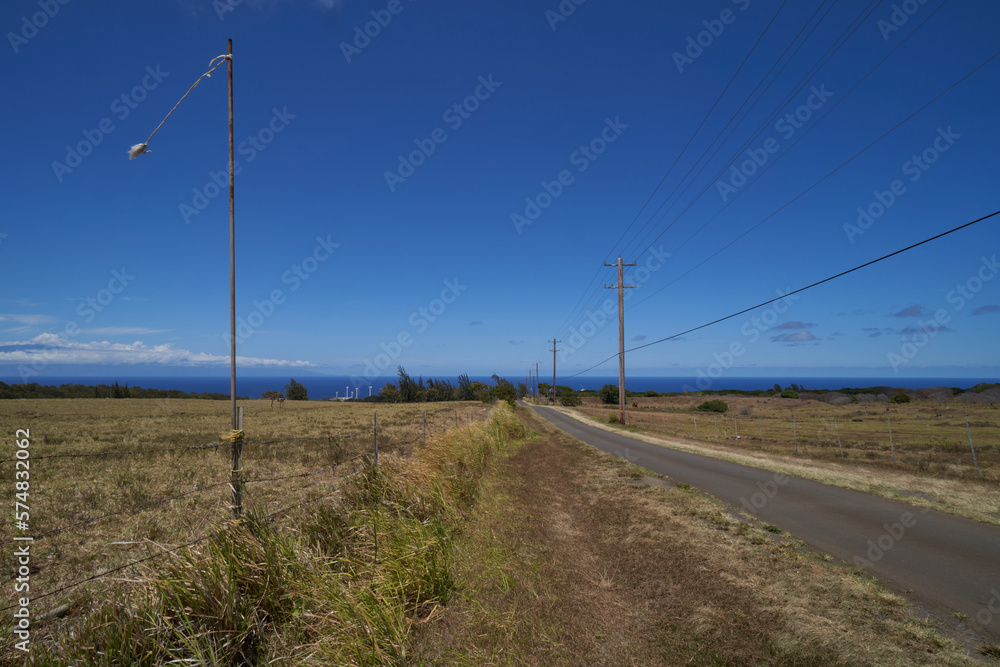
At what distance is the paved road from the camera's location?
4891 mm

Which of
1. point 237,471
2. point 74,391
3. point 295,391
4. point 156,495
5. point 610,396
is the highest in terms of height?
point 237,471

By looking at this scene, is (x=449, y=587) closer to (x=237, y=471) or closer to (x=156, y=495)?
(x=237, y=471)

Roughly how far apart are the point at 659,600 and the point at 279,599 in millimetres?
3780

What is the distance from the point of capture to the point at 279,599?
3.88 m

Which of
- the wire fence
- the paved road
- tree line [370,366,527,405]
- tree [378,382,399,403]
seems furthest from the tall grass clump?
tree [378,382,399,403]

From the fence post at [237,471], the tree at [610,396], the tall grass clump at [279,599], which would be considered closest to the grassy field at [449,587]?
the tall grass clump at [279,599]

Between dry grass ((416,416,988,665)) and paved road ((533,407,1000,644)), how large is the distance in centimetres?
56

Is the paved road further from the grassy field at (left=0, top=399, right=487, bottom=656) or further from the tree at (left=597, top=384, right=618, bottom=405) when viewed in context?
the tree at (left=597, top=384, right=618, bottom=405)

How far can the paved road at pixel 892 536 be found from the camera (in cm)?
489

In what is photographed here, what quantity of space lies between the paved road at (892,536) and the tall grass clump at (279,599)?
5322 millimetres

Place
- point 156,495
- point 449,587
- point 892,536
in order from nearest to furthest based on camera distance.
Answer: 1. point 449,587
2. point 892,536
3. point 156,495

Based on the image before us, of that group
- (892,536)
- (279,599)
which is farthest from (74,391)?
(892,536)

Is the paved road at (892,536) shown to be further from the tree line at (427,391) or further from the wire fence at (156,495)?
the tree line at (427,391)

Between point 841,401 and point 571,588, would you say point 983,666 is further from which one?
point 841,401
